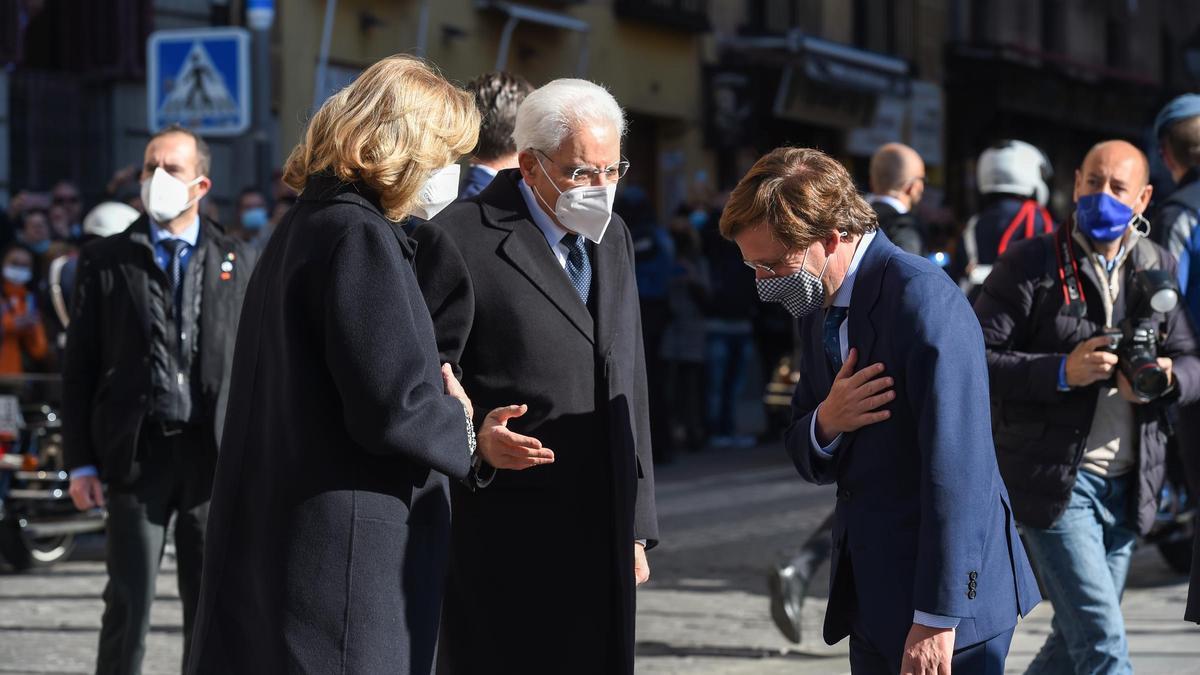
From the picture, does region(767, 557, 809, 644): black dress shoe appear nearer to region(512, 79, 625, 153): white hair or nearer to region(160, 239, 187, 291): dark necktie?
region(160, 239, 187, 291): dark necktie

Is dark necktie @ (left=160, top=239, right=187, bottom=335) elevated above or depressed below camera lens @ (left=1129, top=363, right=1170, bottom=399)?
above

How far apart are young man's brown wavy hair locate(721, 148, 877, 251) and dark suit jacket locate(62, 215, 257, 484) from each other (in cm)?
265

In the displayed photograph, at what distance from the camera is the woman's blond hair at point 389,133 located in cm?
410

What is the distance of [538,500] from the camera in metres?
4.84

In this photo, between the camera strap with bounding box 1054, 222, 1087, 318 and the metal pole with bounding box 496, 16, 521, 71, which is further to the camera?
the metal pole with bounding box 496, 16, 521, 71

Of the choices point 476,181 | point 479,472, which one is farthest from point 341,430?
point 476,181

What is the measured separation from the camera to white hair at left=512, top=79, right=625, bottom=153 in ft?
16.0

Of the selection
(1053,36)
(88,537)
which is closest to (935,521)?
(88,537)

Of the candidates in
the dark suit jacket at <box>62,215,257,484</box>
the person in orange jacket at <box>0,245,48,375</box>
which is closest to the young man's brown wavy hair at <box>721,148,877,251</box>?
the dark suit jacket at <box>62,215,257,484</box>

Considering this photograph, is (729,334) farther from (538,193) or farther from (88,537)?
(538,193)

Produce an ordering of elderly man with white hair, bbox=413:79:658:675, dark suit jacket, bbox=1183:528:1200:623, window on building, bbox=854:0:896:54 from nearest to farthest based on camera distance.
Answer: dark suit jacket, bbox=1183:528:1200:623 → elderly man with white hair, bbox=413:79:658:675 → window on building, bbox=854:0:896:54

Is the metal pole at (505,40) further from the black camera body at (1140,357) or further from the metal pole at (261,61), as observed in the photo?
the black camera body at (1140,357)

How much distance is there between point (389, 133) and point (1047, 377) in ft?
7.39

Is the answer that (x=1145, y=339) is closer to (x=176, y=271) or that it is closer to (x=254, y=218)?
(x=176, y=271)
